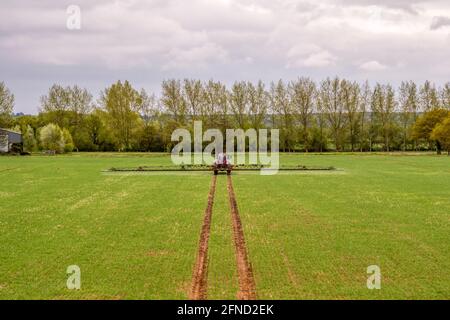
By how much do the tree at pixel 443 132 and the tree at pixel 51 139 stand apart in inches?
1979

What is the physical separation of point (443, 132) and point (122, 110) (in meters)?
48.9

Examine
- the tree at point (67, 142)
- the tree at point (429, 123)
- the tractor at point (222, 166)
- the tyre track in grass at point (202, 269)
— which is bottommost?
the tyre track in grass at point (202, 269)

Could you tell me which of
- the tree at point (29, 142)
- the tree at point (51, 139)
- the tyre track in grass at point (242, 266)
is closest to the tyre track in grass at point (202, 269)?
the tyre track in grass at point (242, 266)

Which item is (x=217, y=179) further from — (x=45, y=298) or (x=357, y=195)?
(x=45, y=298)

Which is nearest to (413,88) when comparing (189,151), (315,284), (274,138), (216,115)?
(274,138)

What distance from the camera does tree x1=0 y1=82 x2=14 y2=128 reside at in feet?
243

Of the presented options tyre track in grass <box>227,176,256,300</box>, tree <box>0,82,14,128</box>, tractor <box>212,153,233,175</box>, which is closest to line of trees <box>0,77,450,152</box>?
tree <box>0,82,14,128</box>

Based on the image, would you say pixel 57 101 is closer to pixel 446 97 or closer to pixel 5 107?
pixel 5 107

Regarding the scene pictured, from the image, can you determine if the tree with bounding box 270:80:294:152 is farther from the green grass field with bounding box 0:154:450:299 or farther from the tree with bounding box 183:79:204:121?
the green grass field with bounding box 0:154:450:299

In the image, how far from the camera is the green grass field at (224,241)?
8.60 m

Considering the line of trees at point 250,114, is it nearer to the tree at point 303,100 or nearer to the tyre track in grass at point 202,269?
the tree at point 303,100

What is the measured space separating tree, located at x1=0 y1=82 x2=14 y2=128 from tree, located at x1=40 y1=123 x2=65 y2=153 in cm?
1151

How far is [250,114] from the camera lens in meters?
81.1

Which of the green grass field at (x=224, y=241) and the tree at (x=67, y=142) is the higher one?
the tree at (x=67, y=142)
